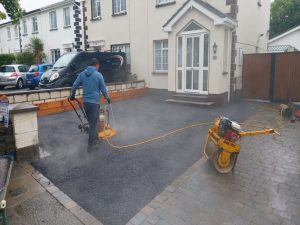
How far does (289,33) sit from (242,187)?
1068 inches

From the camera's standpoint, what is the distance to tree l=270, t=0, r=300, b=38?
108 ft

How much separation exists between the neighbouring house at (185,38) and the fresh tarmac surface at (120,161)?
2.72m

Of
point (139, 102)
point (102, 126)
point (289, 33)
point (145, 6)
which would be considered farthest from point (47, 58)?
point (289, 33)

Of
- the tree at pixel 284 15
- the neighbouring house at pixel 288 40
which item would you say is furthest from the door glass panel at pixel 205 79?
the tree at pixel 284 15

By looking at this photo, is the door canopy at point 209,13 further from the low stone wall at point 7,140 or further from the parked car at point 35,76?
the parked car at point 35,76

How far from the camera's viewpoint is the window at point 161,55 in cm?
1384

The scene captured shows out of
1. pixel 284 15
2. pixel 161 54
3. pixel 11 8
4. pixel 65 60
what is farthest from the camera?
pixel 284 15

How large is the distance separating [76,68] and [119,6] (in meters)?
6.32

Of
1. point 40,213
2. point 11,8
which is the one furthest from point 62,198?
point 11,8

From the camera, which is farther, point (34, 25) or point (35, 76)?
point (34, 25)

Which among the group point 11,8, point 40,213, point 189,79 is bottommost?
point 40,213

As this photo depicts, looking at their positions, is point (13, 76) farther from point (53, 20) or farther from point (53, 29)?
point (53, 20)

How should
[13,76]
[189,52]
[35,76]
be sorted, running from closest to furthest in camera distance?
1. [189,52]
2. [35,76]
3. [13,76]

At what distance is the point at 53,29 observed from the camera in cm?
2406
